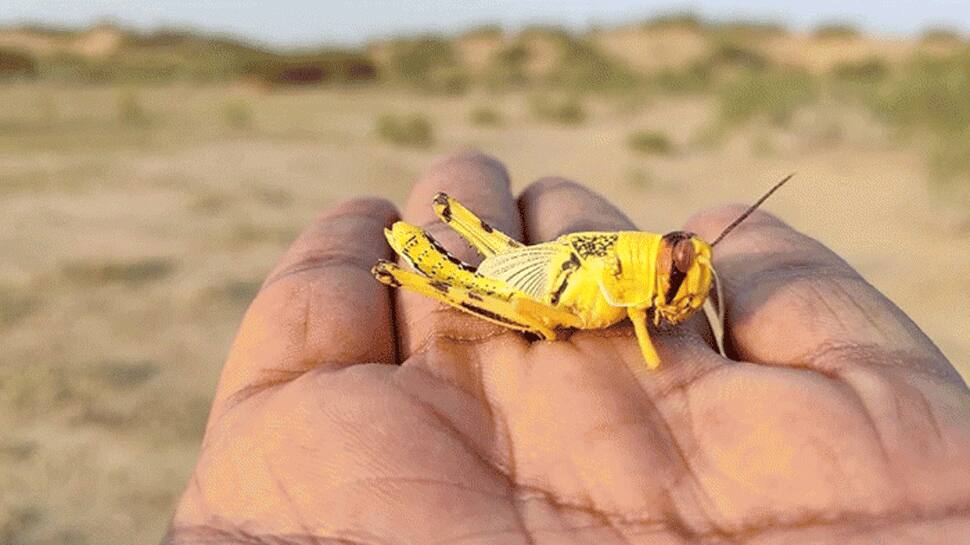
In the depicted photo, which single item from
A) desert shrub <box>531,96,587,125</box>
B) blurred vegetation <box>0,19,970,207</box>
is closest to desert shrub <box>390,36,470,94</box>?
blurred vegetation <box>0,19,970,207</box>

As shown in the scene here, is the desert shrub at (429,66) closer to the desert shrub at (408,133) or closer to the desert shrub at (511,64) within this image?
the desert shrub at (511,64)

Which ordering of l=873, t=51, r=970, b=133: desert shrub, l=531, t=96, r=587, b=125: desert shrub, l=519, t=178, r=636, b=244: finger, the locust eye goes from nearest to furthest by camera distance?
the locust eye < l=519, t=178, r=636, b=244: finger < l=873, t=51, r=970, b=133: desert shrub < l=531, t=96, r=587, b=125: desert shrub

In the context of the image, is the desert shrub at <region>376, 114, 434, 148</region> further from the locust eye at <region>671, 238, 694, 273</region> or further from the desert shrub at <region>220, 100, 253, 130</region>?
the locust eye at <region>671, 238, 694, 273</region>

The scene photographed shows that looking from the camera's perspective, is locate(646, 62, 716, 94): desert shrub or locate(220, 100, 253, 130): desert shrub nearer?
locate(220, 100, 253, 130): desert shrub

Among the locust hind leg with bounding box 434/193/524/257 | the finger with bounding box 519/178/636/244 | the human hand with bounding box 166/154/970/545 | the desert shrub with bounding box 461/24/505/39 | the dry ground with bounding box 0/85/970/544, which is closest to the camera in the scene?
the human hand with bounding box 166/154/970/545

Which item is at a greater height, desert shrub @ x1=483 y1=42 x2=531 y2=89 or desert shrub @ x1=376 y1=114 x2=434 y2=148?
desert shrub @ x1=483 y1=42 x2=531 y2=89

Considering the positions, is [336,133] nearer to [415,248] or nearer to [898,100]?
[898,100]

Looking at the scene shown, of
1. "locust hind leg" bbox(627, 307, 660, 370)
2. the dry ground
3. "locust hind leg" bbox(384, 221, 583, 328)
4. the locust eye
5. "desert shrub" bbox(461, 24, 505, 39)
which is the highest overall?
"desert shrub" bbox(461, 24, 505, 39)
